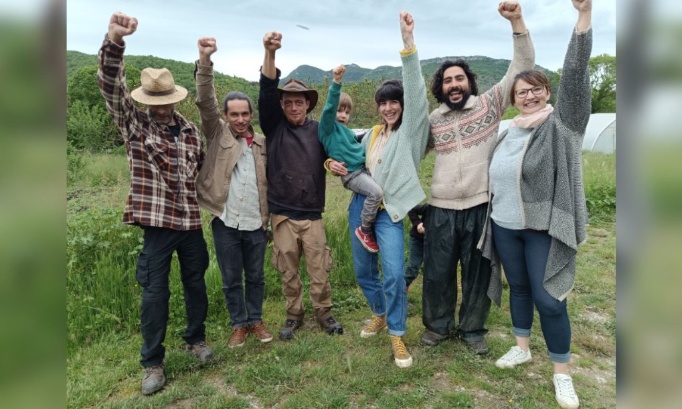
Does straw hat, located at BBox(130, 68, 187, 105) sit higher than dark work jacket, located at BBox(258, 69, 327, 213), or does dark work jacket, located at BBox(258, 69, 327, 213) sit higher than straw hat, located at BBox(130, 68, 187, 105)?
straw hat, located at BBox(130, 68, 187, 105)

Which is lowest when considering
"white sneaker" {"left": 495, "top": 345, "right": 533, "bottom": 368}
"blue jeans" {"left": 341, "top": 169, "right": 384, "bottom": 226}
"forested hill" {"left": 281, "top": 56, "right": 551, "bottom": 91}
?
"white sneaker" {"left": 495, "top": 345, "right": 533, "bottom": 368}

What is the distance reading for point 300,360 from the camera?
10.7ft

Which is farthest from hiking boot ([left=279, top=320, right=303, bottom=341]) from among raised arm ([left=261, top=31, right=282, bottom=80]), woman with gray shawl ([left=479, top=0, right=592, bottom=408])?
raised arm ([left=261, top=31, right=282, bottom=80])

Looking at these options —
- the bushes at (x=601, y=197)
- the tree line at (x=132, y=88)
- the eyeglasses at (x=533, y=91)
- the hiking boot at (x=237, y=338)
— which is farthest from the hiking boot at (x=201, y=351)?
the tree line at (x=132, y=88)

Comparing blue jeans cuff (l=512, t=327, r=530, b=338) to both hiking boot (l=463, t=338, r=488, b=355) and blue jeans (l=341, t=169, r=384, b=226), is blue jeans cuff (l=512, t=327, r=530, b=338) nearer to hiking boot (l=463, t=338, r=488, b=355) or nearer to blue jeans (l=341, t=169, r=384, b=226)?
hiking boot (l=463, t=338, r=488, b=355)

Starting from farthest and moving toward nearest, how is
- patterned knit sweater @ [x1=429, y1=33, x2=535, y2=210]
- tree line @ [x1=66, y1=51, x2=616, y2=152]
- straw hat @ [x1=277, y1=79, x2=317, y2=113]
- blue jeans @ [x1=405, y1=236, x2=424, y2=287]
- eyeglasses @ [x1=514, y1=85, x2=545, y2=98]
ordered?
1. tree line @ [x1=66, y1=51, x2=616, y2=152]
2. blue jeans @ [x1=405, y1=236, x2=424, y2=287]
3. straw hat @ [x1=277, y1=79, x2=317, y2=113]
4. patterned knit sweater @ [x1=429, y1=33, x2=535, y2=210]
5. eyeglasses @ [x1=514, y1=85, x2=545, y2=98]

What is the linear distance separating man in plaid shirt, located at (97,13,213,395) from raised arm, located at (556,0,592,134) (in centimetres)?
235

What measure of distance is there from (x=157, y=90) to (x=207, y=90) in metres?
0.32

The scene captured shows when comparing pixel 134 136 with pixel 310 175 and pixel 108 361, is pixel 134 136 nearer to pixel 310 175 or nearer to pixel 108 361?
pixel 310 175

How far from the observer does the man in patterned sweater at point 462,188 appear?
3.01 m

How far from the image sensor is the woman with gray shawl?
2490 millimetres

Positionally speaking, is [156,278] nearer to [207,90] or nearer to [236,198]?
[236,198]

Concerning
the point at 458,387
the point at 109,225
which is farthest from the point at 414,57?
the point at 109,225

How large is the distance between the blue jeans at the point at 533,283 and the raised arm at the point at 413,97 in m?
0.80
